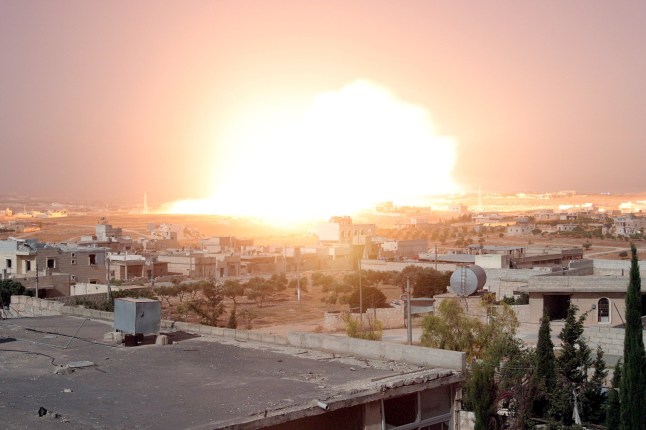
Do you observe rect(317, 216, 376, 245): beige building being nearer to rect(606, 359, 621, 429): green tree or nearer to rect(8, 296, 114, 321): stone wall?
Result: rect(8, 296, 114, 321): stone wall

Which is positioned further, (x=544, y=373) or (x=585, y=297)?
(x=585, y=297)

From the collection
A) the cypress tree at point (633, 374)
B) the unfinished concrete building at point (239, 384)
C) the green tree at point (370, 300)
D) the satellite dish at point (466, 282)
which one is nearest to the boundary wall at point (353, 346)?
the unfinished concrete building at point (239, 384)

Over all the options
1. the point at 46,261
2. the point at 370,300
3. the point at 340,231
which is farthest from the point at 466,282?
the point at 340,231

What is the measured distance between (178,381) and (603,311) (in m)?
21.4

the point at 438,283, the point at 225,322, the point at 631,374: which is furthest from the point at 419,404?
the point at 438,283

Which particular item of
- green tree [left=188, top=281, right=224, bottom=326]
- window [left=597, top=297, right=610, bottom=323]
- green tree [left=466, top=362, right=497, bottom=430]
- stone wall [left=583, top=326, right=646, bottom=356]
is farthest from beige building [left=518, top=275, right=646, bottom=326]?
green tree [left=466, top=362, right=497, bottom=430]

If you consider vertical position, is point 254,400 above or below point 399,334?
above

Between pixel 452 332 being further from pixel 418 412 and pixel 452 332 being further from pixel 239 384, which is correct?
→ pixel 239 384

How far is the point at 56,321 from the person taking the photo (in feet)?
59.7

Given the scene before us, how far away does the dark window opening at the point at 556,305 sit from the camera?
29.3 m

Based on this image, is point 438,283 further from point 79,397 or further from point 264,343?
point 79,397

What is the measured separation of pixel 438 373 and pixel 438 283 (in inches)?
1314

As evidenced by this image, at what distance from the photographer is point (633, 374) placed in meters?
14.5

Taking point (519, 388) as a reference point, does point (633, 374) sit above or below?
above
